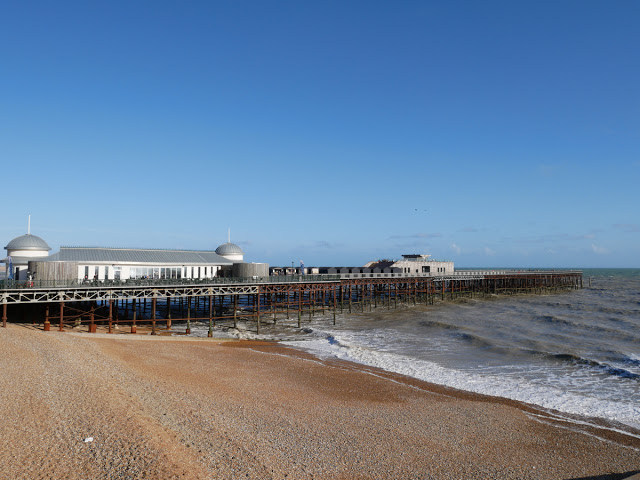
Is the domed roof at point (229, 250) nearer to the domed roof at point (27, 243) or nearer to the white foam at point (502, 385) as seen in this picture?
the domed roof at point (27, 243)

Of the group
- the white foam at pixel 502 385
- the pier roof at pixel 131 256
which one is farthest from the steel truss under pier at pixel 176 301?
the white foam at pixel 502 385

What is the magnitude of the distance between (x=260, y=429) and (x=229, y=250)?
4144cm

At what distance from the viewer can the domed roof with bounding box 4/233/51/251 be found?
40.7 meters

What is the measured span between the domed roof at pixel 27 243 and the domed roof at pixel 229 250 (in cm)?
1855

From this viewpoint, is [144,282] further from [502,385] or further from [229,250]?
[502,385]

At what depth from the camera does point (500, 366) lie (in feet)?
87.4

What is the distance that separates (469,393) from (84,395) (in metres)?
16.1

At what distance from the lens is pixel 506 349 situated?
3138 cm

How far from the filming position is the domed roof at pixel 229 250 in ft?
178

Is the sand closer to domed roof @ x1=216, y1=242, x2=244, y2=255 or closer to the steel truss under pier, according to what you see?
the steel truss under pier

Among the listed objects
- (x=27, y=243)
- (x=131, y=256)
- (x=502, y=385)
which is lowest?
(x=502, y=385)

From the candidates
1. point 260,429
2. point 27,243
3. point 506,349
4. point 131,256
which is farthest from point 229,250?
point 260,429

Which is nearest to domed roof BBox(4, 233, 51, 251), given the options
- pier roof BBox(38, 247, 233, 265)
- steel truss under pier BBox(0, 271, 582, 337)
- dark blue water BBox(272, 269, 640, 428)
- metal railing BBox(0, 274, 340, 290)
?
pier roof BBox(38, 247, 233, 265)

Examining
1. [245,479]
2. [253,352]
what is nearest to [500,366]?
[253,352]
